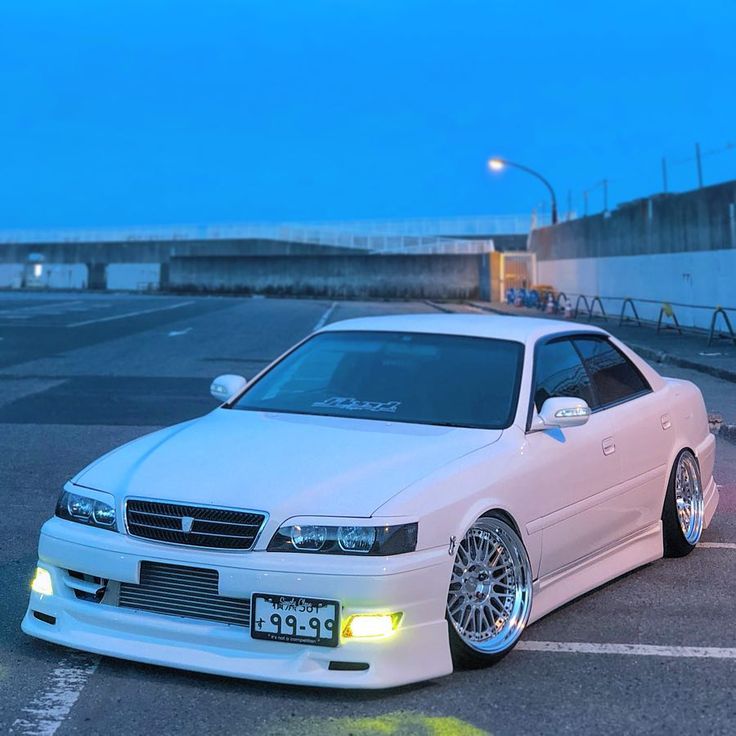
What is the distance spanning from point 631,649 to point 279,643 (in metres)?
1.61

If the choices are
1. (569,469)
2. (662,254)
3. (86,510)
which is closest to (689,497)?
(569,469)

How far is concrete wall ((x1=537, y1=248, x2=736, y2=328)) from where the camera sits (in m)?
23.0

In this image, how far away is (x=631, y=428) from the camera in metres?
5.45

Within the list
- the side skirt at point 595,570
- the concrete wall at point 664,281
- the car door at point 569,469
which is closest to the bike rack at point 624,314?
the concrete wall at point 664,281

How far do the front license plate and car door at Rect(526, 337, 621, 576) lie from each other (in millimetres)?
1154

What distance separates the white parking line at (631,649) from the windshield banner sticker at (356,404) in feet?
4.14

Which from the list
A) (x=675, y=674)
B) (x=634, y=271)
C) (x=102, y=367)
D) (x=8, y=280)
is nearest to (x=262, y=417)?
(x=675, y=674)

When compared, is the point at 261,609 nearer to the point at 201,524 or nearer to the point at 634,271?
the point at 201,524

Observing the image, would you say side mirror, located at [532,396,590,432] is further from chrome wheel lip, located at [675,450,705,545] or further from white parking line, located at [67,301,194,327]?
white parking line, located at [67,301,194,327]

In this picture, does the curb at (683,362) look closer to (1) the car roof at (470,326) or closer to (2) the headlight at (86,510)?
(1) the car roof at (470,326)

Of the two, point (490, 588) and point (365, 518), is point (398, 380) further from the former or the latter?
point (365, 518)

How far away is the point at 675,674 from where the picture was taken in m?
4.09

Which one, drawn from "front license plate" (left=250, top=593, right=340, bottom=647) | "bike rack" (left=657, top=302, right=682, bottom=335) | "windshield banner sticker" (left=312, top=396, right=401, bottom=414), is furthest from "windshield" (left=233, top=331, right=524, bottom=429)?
"bike rack" (left=657, top=302, right=682, bottom=335)

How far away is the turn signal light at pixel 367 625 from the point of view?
3.67 metres
